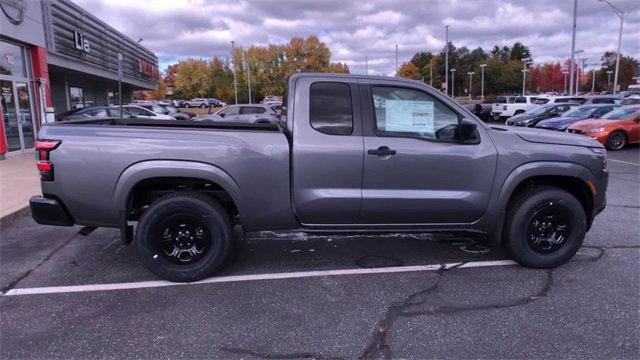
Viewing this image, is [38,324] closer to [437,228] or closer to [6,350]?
[6,350]

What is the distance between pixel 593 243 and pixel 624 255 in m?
0.46

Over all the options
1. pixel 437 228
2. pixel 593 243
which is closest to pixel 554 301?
pixel 437 228

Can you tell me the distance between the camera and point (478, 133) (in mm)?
4496

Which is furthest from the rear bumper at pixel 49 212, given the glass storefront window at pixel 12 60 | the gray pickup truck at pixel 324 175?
the glass storefront window at pixel 12 60

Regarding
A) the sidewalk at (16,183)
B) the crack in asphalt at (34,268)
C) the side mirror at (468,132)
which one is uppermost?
the side mirror at (468,132)

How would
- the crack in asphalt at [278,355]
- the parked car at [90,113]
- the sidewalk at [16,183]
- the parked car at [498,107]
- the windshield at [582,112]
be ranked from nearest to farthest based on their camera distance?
the crack in asphalt at [278,355] → the sidewalk at [16,183] → the parked car at [90,113] → the windshield at [582,112] → the parked car at [498,107]

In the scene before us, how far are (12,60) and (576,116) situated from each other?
64.8 ft

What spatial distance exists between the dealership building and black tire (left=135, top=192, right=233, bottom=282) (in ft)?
15.9

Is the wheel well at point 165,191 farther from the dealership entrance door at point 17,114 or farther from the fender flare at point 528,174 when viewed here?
the dealership entrance door at point 17,114

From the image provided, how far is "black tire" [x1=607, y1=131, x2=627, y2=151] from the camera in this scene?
15.8m

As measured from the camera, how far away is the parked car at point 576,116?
17.8 m

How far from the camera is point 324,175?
430 centimetres

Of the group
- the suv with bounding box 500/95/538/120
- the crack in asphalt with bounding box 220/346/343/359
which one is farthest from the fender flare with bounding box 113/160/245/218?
the suv with bounding box 500/95/538/120

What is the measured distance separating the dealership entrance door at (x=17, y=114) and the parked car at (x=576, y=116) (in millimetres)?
17648
